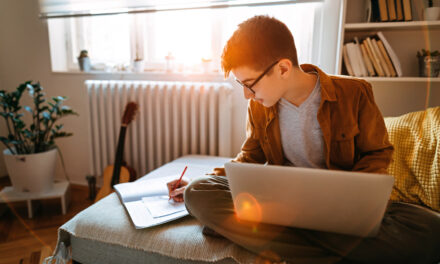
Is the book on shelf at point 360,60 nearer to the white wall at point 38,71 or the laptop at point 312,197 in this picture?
the laptop at point 312,197

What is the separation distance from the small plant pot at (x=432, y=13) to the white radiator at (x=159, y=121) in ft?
3.42

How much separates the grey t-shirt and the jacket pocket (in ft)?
0.14

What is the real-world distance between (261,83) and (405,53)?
3.82 ft

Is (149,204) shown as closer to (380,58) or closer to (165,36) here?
(380,58)

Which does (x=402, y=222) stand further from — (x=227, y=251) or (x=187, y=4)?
(x=187, y=4)

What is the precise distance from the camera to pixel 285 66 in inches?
33.7

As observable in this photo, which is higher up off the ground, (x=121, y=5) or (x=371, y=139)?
(x=121, y=5)

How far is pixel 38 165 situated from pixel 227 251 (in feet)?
4.85

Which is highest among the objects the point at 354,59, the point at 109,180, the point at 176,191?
the point at 354,59

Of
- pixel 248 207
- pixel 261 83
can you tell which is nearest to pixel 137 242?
pixel 248 207

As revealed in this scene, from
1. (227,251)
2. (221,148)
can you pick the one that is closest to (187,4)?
(221,148)

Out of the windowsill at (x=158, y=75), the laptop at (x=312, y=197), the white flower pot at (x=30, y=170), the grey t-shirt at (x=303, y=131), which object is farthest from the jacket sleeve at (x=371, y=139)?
the white flower pot at (x=30, y=170)

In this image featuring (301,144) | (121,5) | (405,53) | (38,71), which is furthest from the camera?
(38,71)

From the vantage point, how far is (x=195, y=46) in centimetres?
202
